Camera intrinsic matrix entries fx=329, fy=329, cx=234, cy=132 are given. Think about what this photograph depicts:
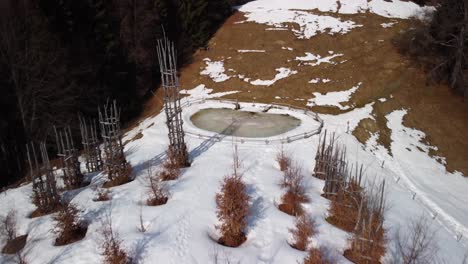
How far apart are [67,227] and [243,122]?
1473cm

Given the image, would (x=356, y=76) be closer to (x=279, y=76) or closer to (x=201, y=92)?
(x=279, y=76)

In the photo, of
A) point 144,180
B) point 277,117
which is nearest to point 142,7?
point 277,117

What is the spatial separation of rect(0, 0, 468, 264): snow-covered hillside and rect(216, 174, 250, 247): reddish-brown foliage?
403 mm

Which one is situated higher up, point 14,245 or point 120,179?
point 120,179

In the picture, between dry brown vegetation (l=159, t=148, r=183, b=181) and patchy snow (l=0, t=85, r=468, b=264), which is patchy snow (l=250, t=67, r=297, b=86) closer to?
patchy snow (l=0, t=85, r=468, b=264)

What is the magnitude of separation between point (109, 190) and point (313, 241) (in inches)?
401

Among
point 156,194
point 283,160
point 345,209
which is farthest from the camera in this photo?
point 283,160

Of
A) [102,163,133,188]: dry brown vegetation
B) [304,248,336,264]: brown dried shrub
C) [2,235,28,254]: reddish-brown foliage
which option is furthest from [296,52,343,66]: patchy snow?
[2,235,28,254]: reddish-brown foliage

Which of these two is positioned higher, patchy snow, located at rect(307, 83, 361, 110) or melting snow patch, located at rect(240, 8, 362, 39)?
melting snow patch, located at rect(240, 8, 362, 39)

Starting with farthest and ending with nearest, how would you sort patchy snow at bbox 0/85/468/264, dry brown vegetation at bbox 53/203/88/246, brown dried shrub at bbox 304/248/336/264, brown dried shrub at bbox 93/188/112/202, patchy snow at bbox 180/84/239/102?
patchy snow at bbox 180/84/239/102, brown dried shrub at bbox 93/188/112/202, dry brown vegetation at bbox 53/203/88/246, patchy snow at bbox 0/85/468/264, brown dried shrub at bbox 304/248/336/264

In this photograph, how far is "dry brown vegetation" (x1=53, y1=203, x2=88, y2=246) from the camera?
1319cm

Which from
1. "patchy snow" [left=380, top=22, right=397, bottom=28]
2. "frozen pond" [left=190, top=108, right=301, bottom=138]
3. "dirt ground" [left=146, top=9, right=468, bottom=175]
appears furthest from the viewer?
"patchy snow" [left=380, top=22, right=397, bottom=28]

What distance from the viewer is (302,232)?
13352 mm

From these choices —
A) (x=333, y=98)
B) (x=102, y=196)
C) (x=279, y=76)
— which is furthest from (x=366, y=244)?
(x=279, y=76)
